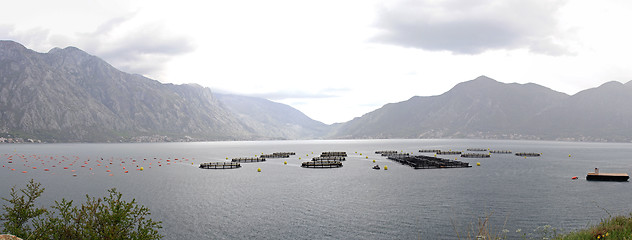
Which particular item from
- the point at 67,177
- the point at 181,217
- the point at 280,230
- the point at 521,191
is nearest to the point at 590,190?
the point at 521,191

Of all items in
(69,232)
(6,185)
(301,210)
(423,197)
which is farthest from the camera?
(6,185)

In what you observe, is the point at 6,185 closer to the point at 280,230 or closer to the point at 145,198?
the point at 145,198

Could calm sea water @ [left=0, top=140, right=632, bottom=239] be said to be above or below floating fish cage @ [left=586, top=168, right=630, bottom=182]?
below

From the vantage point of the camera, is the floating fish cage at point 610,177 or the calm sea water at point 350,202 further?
the floating fish cage at point 610,177

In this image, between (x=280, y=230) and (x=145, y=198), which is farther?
(x=145, y=198)

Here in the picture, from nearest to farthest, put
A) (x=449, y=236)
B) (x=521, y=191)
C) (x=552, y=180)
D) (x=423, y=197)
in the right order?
(x=449, y=236) → (x=423, y=197) → (x=521, y=191) → (x=552, y=180)

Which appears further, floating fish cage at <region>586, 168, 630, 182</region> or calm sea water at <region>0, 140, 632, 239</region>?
floating fish cage at <region>586, 168, 630, 182</region>

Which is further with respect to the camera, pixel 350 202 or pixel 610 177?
pixel 610 177

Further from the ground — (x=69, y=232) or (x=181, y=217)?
(x=69, y=232)

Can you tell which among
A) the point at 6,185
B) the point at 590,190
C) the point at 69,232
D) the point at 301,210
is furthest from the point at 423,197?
the point at 6,185

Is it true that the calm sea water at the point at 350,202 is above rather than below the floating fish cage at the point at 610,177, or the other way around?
below

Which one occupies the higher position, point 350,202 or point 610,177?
point 610,177
